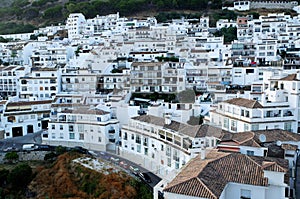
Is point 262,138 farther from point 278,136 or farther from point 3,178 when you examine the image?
point 3,178

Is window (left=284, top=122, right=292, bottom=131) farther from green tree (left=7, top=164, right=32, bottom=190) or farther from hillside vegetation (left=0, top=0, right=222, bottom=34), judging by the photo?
hillside vegetation (left=0, top=0, right=222, bottom=34)

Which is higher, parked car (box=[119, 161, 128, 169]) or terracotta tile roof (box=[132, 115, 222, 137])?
terracotta tile roof (box=[132, 115, 222, 137])

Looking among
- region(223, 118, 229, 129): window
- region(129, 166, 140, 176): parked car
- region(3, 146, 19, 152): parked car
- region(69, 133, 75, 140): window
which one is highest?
region(223, 118, 229, 129): window

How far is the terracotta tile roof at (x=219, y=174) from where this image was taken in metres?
11.2

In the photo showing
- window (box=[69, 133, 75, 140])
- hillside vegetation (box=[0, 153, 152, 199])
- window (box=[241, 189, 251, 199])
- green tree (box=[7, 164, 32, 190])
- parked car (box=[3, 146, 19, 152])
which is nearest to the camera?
window (box=[241, 189, 251, 199])

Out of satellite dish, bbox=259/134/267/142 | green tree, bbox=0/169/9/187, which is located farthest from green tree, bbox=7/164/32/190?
satellite dish, bbox=259/134/267/142

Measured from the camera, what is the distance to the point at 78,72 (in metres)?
33.4

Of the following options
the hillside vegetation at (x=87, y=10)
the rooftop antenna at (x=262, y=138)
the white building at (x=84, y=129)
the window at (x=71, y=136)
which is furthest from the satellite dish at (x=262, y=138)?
the hillside vegetation at (x=87, y=10)

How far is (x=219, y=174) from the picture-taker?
1211 cm

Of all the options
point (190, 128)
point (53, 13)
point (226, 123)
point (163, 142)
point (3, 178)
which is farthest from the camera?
point (53, 13)

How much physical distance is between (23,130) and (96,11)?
36.7 meters

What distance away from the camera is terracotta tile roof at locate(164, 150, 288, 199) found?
11.2m

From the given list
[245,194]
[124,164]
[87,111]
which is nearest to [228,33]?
[87,111]

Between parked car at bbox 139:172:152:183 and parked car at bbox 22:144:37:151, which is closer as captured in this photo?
parked car at bbox 139:172:152:183
